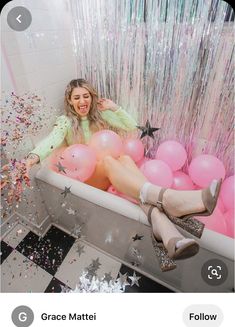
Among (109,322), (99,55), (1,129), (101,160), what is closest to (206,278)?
(109,322)

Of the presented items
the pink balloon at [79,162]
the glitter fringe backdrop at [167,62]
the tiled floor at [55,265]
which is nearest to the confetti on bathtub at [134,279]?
the tiled floor at [55,265]

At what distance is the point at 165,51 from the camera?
0.94 metres

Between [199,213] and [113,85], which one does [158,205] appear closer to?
[199,213]

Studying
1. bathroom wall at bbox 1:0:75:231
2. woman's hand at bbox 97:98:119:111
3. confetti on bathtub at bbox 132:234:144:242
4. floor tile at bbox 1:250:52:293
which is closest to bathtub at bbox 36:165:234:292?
confetti on bathtub at bbox 132:234:144:242

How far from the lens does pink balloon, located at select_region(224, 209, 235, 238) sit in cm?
78

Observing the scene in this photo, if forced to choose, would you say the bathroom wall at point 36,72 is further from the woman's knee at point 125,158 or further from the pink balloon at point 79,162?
the woman's knee at point 125,158

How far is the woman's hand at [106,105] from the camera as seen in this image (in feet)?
3.64

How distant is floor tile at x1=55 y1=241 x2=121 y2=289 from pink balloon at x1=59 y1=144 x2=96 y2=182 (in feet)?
1.14

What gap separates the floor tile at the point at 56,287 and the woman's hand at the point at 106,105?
2.60 ft

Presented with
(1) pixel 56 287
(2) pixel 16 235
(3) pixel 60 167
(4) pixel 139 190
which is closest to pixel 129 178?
(4) pixel 139 190

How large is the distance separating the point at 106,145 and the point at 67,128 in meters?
0.22

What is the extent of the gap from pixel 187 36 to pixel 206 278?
2.82 feet

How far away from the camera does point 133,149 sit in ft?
3.48

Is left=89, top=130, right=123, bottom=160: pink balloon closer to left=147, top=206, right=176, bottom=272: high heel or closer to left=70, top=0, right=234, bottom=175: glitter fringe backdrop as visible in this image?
left=70, top=0, right=234, bottom=175: glitter fringe backdrop
